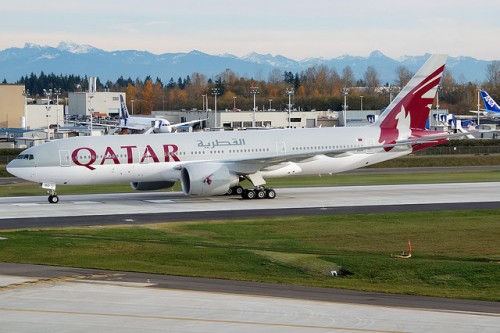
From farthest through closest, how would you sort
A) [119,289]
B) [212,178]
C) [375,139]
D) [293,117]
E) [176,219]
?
[293,117] → [375,139] → [212,178] → [176,219] → [119,289]

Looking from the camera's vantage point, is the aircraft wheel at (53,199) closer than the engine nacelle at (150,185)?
Yes

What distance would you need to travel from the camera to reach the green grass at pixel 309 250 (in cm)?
2592

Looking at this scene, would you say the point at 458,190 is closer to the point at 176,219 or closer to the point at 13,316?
the point at 176,219

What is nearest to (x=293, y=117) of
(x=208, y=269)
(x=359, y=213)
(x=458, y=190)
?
(x=458, y=190)

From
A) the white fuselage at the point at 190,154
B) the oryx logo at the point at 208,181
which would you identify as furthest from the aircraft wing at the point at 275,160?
the oryx logo at the point at 208,181

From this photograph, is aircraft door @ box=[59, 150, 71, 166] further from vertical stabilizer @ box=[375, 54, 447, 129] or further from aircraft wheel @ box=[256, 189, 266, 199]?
vertical stabilizer @ box=[375, 54, 447, 129]

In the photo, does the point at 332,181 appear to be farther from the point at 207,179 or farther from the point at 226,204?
the point at 207,179

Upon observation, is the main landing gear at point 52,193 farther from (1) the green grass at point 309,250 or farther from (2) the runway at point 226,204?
(1) the green grass at point 309,250

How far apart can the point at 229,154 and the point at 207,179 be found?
122 inches

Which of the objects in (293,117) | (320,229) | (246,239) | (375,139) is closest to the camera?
(246,239)

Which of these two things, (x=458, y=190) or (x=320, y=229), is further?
(x=458, y=190)

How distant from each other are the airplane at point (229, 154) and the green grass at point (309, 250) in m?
8.21

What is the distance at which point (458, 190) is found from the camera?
52.7 meters

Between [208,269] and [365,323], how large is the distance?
8994 millimetres
